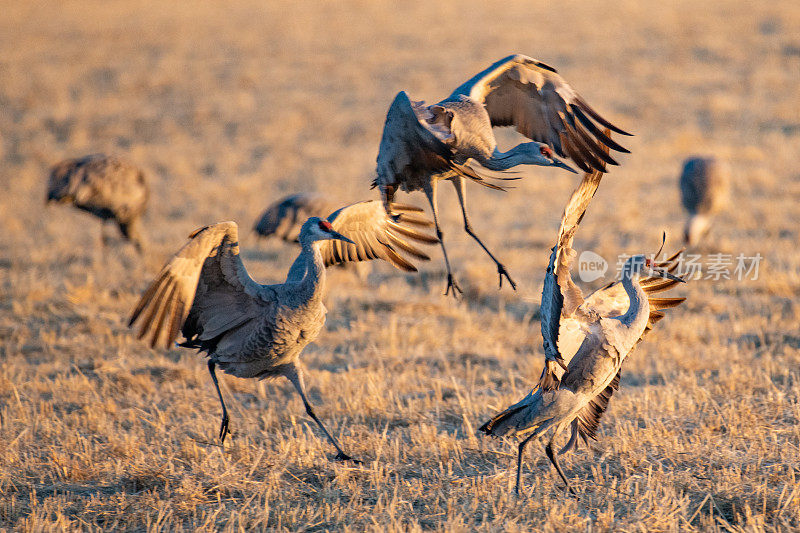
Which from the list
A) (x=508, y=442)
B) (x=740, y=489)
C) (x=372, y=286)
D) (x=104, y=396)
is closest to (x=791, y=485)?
(x=740, y=489)

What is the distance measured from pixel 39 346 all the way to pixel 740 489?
5340 millimetres

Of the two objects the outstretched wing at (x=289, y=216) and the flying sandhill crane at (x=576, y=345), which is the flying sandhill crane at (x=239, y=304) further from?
the outstretched wing at (x=289, y=216)

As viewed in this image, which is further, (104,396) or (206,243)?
(104,396)

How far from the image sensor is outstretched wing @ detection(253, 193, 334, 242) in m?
8.53

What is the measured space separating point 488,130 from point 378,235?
98cm

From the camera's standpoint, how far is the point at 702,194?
397 inches

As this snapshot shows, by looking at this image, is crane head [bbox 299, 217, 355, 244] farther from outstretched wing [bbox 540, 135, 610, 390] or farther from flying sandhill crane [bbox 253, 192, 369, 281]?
flying sandhill crane [bbox 253, 192, 369, 281]

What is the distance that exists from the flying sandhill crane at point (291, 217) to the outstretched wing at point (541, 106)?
3444 millimetres

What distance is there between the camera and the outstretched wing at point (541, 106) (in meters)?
4.88

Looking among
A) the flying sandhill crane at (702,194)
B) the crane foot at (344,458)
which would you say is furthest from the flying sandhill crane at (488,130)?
the flying sandhill crane at (702,194)

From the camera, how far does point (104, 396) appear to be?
5.79m

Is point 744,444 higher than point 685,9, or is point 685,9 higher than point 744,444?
point 685,9

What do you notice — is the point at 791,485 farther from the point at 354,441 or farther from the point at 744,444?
the point at 354,441

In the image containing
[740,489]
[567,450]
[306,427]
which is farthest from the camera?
[306,427]
